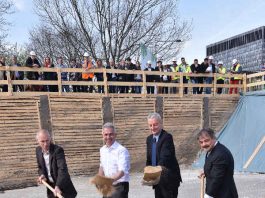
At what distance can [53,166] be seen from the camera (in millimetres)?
5594

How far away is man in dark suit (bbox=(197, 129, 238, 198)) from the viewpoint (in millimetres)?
4910

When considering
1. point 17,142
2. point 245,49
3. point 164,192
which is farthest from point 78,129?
point 245,49

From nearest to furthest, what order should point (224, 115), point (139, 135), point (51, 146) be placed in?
point (51, 146) → point (139, 135) → point (224, 115)

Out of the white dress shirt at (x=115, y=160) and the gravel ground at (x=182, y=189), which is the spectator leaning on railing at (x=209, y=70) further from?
the white dress shirt at (x=115, y=160)

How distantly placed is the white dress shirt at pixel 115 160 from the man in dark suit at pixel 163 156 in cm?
43

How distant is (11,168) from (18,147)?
647mm

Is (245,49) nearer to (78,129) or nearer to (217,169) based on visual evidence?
(78,129)

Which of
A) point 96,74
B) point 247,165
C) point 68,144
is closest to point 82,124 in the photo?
point 68,144

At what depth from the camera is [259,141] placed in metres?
14.8

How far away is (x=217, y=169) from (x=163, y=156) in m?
1.05

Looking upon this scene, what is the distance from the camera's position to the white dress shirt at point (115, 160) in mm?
5691

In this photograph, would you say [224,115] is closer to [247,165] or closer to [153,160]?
[247,165]

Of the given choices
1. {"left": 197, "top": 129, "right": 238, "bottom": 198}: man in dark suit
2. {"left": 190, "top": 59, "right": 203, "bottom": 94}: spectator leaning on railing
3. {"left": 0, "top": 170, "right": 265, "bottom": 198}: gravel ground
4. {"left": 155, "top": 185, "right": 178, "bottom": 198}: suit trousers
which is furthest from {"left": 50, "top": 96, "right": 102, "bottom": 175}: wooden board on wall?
{"left": 197, "top": 129, "right": 238, "bottom": 198}: man in dark suit

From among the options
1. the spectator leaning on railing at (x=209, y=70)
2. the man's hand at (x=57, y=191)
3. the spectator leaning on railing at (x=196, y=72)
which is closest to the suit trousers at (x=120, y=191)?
the man's hand at (x=57, y=191)
